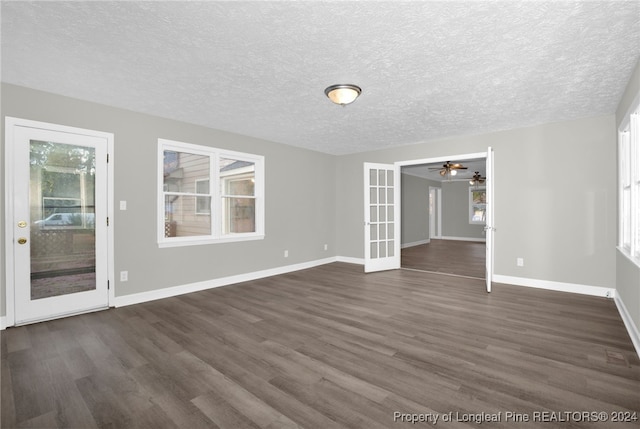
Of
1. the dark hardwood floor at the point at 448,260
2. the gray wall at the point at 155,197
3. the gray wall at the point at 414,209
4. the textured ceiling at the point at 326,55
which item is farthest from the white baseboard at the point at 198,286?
the gray wall at the point at 414,209

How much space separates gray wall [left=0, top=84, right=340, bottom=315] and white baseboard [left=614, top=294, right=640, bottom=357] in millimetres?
4859

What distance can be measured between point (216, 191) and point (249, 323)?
2407 mm

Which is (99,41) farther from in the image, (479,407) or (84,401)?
(479,407)

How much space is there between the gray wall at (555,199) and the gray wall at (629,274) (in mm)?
344

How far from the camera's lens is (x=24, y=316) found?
3.28 metres

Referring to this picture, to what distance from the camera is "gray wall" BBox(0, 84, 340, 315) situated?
3.58 m

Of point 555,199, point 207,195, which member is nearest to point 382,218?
point 555,199

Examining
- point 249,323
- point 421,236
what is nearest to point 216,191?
point 249,323

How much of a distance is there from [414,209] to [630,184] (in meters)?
7.35

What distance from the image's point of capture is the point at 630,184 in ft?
10.5

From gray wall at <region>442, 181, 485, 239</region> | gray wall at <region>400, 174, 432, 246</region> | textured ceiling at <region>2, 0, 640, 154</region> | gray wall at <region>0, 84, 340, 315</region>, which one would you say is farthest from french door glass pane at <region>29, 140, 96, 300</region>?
gray wall at <region>442, 181, 485, 239</region>

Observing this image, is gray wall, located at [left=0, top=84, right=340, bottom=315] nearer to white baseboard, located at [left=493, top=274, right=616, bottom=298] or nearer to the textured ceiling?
the textured ceiling

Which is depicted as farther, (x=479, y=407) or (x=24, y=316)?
(x=24, y=316)

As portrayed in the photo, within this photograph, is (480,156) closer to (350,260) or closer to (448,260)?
(448,260)
